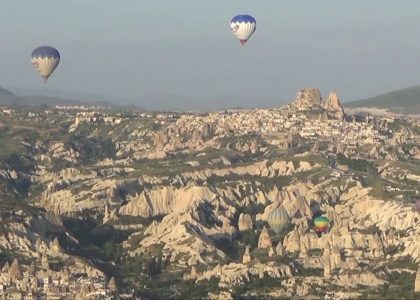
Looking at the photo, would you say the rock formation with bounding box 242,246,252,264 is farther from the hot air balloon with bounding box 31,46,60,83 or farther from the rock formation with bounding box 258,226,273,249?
the hot air balloon with bounding box 31,46,60,83

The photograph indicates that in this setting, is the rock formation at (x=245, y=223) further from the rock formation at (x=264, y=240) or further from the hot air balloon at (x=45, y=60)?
the hot air balloon at (x=45, y=60)

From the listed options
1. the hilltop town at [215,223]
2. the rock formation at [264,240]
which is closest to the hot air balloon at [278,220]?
the hilltop town at [215,223]

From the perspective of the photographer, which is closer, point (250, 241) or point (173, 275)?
point (173, 275)

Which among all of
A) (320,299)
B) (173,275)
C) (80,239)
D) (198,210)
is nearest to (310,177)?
(198,210)

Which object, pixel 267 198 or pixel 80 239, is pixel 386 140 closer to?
pixel 267 198

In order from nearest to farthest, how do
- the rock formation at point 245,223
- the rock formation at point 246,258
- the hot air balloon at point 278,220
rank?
the rock formation at point 246,258 < the hot air balloon at point 278,220 < the rock formation at point 245,223

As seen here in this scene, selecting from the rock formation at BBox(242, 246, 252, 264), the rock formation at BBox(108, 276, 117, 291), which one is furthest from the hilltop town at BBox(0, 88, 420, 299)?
the rock formation at BBox(108, 276, 117, 291)
